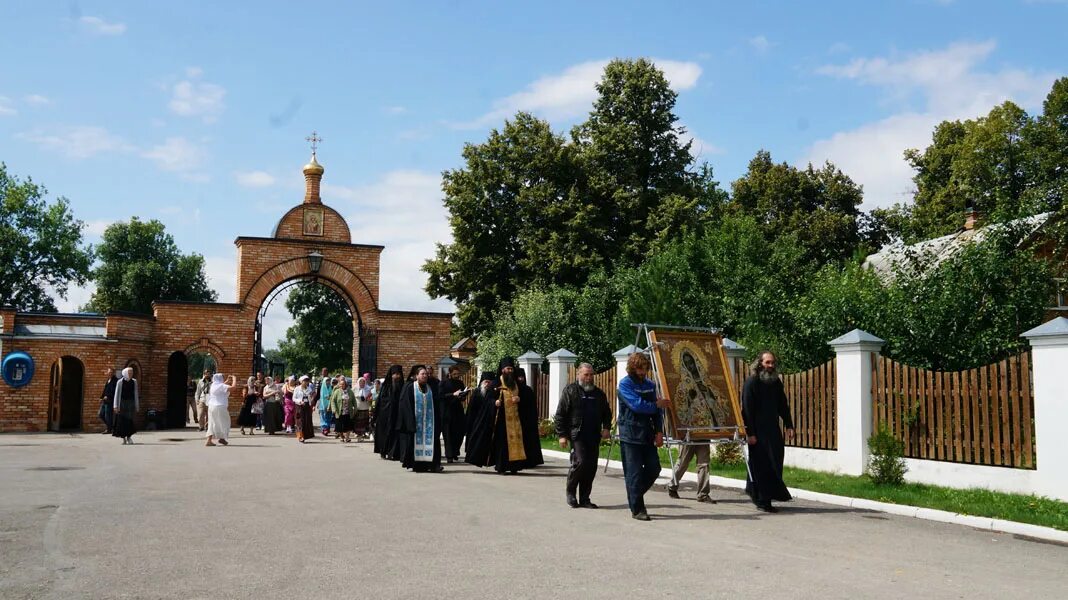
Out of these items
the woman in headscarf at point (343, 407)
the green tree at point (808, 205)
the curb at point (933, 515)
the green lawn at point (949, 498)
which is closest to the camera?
the curb at point (933, 515)

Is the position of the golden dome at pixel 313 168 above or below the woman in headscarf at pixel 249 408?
above

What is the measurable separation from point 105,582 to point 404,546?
2.32 metres

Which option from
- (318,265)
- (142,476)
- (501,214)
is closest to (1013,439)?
(142,476)

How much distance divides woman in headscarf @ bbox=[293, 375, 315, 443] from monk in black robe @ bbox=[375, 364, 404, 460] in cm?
412

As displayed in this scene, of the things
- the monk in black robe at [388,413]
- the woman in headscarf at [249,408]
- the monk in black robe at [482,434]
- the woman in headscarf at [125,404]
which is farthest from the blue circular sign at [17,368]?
the monk in black robe at [482,434]

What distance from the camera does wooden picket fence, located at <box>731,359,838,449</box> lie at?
14.0 meters

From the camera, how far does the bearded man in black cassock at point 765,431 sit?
10.1m

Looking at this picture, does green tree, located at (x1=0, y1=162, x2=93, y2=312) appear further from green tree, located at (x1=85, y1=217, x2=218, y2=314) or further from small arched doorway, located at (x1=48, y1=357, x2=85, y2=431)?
small arched doorway, located at (x1=48, y1=357, x2=85, y2=431)

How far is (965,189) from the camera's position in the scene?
113ft

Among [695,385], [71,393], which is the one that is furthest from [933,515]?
[71,393]

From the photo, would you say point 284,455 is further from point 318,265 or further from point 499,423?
point 318,265

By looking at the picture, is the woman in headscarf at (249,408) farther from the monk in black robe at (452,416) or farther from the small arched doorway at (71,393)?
the monk in black robe at (452,416)

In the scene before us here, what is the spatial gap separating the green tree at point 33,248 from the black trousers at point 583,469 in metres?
53.6

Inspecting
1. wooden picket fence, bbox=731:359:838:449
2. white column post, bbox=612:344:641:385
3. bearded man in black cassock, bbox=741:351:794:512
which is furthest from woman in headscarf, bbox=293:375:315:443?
bearded man in black cassock, bbox=741:351:794:512
